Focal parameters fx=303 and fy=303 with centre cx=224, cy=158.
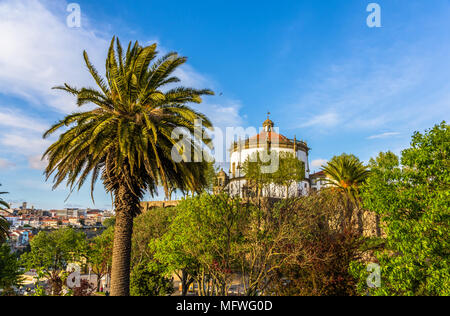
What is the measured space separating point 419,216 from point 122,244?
11.6m

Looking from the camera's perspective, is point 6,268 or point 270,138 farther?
point 270,138

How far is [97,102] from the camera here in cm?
1255

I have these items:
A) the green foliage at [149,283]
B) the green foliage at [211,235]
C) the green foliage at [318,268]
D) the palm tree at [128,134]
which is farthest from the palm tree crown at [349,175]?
the palm tree at [128,134]

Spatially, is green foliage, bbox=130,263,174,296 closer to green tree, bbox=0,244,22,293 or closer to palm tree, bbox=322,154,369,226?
green tree, bbox=0,244,22,293

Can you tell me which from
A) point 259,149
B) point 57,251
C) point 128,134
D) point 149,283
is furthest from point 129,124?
point 259,149

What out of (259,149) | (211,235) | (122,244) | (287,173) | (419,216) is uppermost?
(259,149)

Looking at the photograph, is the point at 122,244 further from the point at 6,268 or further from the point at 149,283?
the point at 6,268

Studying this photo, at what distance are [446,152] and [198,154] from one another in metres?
9.54

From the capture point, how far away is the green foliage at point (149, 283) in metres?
21.3

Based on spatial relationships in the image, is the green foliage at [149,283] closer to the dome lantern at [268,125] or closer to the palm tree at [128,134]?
the palm tree at [128,134]

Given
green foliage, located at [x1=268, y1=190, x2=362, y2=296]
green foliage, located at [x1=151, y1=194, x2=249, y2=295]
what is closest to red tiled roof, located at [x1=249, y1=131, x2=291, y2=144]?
green foliage, located at [x1=151, y1=194, x2=249, y2=295]

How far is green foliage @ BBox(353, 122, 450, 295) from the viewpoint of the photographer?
10281 millimetres

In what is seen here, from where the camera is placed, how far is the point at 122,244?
1218cm
